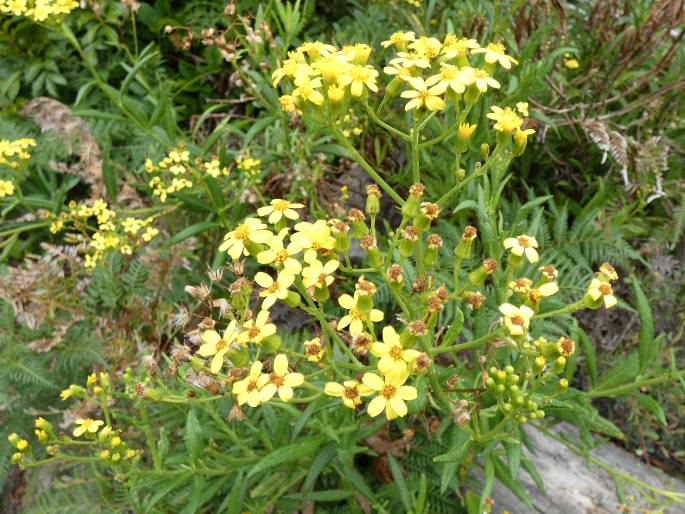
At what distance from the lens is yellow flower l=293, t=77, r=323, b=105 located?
6.25 feet

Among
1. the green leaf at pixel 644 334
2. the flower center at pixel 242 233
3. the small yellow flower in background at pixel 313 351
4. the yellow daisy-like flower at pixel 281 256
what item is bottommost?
the green leaf at pixel 644 334

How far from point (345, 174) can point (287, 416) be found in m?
1.98

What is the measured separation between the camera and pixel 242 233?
1848 mm

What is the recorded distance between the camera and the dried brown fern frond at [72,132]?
3.62 metres

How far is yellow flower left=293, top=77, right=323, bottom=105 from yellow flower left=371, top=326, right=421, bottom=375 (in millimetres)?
796

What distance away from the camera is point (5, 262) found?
4.02 metres

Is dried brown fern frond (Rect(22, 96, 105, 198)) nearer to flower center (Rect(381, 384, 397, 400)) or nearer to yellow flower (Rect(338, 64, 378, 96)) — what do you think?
yellow flower (Rect(338, 64, 378, 96))

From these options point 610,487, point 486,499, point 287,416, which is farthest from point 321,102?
point 610,487

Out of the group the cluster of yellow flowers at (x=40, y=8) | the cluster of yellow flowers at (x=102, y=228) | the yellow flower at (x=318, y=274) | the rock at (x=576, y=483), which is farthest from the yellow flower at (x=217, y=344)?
the cluster of yellow flowers at (x=40, y=8)

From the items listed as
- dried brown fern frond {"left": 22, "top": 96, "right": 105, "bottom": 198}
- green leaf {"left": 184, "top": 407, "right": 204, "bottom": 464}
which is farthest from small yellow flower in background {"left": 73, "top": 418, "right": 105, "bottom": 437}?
dried brown fern frond {"left": 22, "top": 96, "right": 105, "bottom": 198}

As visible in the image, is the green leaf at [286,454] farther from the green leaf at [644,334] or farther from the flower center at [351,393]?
the green leaf at [644,334]

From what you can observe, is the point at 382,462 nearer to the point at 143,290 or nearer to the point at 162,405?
the point at 162,405

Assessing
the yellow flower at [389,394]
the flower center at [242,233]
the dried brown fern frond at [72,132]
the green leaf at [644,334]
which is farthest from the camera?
the dried brown fern frond at [72,132]

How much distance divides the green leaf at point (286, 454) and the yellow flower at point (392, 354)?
0.76 metres
